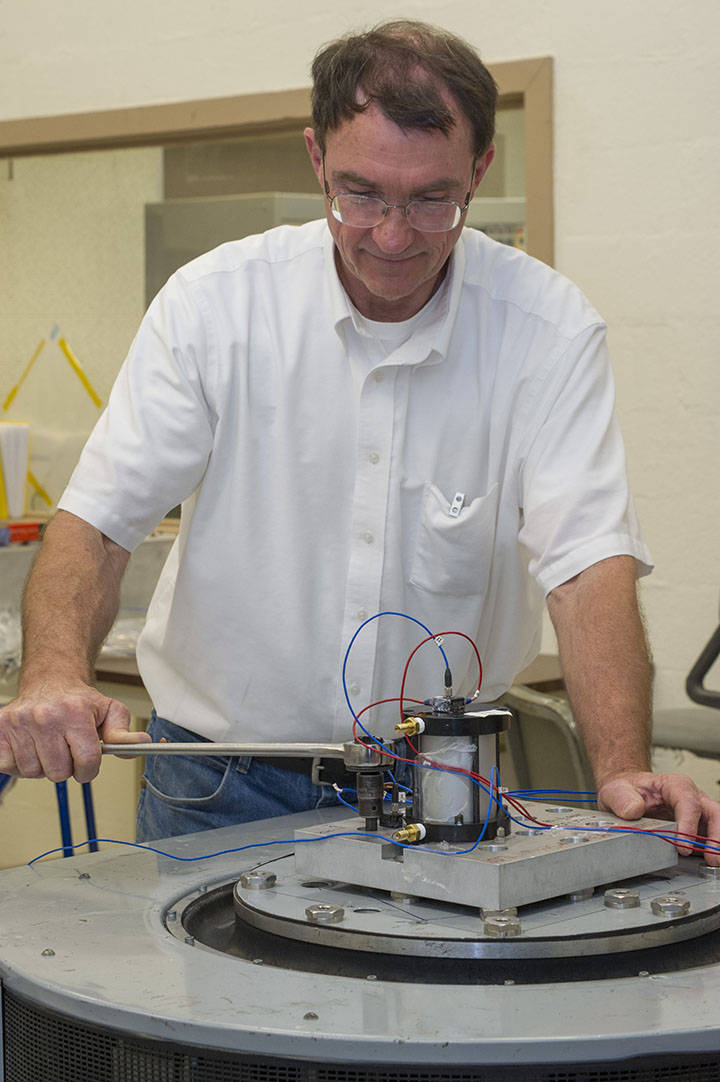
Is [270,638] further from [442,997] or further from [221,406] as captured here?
[442,997]

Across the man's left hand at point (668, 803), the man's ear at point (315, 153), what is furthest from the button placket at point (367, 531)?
the man's left hand at point (668, 803)

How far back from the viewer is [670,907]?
0.93 meters

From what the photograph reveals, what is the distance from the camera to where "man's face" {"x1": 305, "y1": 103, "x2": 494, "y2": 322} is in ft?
4.46

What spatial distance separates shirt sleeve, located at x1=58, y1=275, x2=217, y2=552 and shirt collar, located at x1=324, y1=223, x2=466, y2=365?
151 mm

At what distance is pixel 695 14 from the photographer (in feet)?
9.34

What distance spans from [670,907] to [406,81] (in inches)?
33.9

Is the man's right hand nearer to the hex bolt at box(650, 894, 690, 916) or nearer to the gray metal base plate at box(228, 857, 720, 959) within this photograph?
the gray metal base plate at box(228, 857, 720, 959)

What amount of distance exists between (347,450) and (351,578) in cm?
14

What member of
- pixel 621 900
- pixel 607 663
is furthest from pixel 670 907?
pixel 607 663

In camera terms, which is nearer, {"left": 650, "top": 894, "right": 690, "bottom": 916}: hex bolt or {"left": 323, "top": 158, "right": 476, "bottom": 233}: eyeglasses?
{"left": 650, "top": 894, "right": 690, "bottom": 916}: hex bolt

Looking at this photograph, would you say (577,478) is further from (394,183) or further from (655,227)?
(655,227)

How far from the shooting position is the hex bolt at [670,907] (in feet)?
3.05

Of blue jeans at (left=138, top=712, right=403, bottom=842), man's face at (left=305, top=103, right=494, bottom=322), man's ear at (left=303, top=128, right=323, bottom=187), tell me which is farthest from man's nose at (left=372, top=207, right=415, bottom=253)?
blue jeans at (left=138, top=712, right=403, bottom=842)

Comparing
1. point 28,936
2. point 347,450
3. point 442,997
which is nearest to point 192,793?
point 347,450
